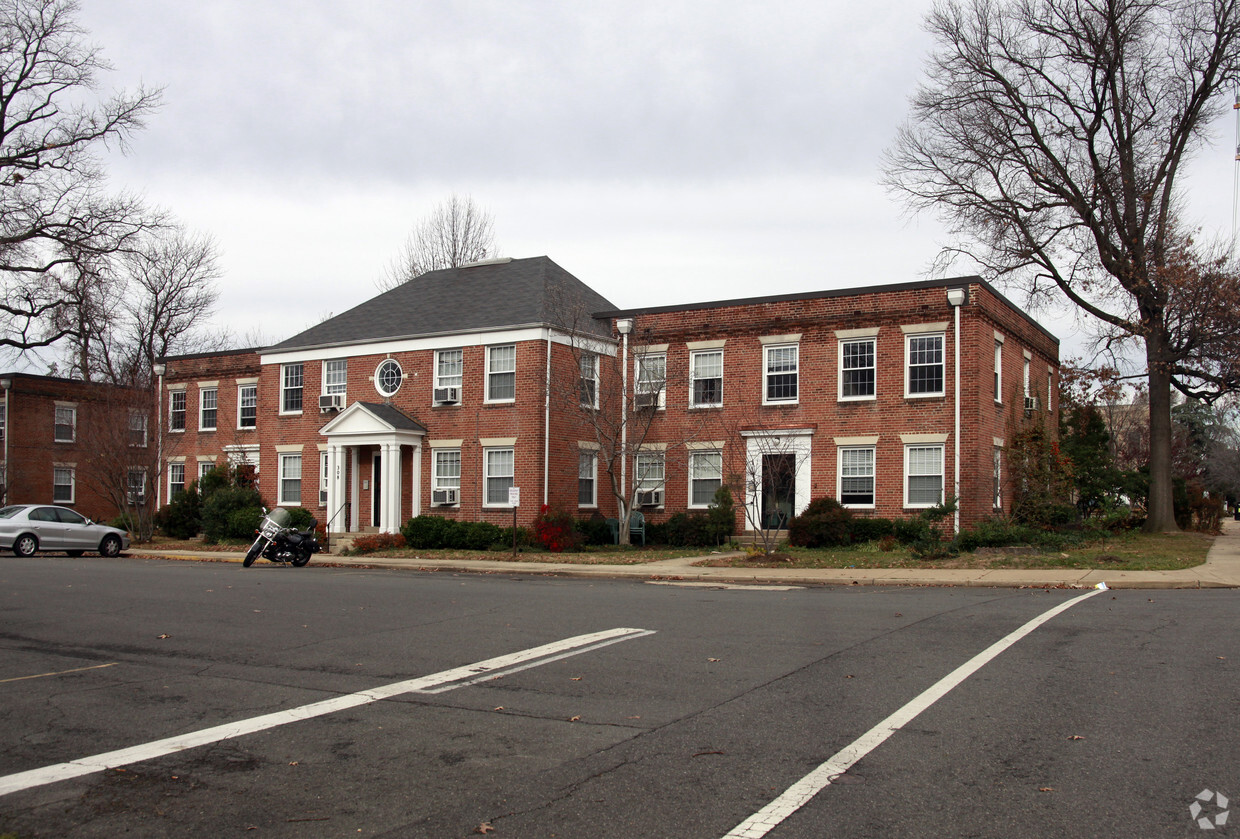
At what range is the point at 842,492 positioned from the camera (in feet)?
90.9

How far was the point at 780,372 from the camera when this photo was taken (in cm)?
2889

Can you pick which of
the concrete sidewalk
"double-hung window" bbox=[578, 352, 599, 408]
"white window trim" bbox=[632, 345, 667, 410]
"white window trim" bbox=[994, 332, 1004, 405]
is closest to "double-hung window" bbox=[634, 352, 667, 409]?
"white window trim" bbox=[632, 345, 667, 410]

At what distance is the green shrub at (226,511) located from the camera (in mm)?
33197

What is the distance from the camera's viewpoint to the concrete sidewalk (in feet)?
55.7

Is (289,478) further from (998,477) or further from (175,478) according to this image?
(998,477)

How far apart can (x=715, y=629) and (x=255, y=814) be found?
6.96 meters

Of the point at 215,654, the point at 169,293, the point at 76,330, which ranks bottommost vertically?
the point at 215,654

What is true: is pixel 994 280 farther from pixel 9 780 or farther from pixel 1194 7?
pixel 9 780

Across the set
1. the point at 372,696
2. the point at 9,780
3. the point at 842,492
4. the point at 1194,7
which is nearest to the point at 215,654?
the point at 372,696

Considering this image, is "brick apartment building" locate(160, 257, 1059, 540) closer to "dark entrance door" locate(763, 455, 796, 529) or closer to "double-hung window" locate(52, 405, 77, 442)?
"dark entrance door" locate(763, 455, 796, 529)

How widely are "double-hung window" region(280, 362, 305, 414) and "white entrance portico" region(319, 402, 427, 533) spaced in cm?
266

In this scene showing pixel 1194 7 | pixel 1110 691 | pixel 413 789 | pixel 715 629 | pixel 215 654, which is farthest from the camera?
pixel 1194 7

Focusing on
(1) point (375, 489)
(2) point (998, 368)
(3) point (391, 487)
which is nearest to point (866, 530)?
(2) point (998, 368)

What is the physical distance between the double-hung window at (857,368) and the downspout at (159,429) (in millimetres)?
24355
